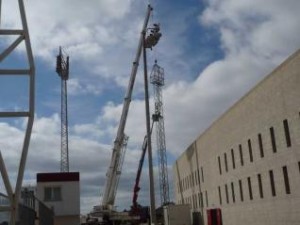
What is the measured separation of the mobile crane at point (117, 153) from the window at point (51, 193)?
2181 cm

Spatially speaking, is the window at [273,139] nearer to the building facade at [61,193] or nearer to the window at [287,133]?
the window at [287,133]

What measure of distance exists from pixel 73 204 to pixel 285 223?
2110cm

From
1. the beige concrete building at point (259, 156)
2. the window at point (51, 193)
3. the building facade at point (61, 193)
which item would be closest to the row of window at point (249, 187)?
the beige concrete building at point (259, 156)

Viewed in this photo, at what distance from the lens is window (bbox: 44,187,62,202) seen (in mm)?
52125

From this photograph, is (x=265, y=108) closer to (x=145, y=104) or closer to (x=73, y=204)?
(x=73, y=204)

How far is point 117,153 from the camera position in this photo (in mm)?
74000

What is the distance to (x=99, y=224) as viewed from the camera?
237 feet

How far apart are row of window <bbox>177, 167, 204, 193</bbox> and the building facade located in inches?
920

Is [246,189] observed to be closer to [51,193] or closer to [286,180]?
[286,180]

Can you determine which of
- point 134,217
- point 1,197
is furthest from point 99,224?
point 1,197

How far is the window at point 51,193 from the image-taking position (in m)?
52.1

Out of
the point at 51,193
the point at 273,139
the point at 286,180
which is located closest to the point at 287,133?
the point at 273,139

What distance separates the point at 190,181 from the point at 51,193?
3257 cm

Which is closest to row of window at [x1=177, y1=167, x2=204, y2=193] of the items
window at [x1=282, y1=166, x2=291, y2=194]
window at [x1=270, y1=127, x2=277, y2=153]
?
window at [x1=270, y1=127, x2=277, y2=153]
